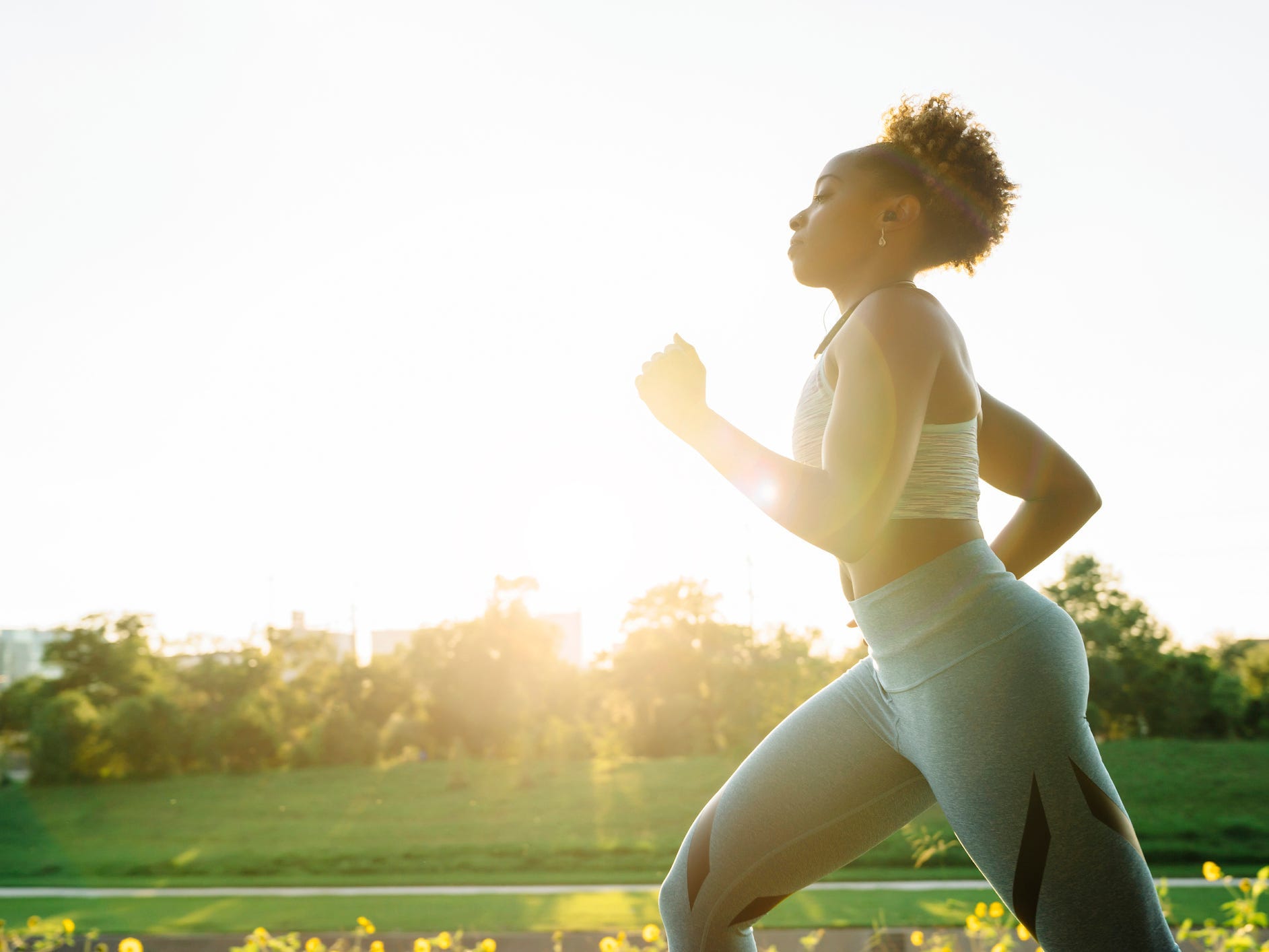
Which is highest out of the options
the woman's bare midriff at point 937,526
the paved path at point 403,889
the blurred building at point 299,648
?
the blurred building at point 299,648

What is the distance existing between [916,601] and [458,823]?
19941mm

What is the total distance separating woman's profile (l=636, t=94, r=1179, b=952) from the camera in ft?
3.37

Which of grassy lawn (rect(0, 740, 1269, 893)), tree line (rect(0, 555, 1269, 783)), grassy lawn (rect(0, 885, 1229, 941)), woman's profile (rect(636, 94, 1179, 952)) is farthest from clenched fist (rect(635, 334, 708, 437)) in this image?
tree line (rect(0, 555, 1269, 783))

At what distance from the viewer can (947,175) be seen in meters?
1.30

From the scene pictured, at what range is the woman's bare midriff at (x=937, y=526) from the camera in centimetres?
112

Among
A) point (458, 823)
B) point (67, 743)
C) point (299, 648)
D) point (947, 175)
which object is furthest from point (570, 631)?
point (947, 175)

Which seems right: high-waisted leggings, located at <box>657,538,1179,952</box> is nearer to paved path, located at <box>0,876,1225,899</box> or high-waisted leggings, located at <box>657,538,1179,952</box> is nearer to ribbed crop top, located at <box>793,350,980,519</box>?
ribbed crop top, located at <box>793,350,980,519</box>

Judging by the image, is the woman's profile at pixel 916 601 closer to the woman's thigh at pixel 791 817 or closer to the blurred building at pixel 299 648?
the woman's thigh at pixel 791 817

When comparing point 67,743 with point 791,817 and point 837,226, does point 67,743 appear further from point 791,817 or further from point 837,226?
point 837,226

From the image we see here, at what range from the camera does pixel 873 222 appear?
1254 mm

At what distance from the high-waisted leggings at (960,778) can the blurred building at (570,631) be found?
2238 centimetres

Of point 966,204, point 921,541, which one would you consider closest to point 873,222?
point 966,204

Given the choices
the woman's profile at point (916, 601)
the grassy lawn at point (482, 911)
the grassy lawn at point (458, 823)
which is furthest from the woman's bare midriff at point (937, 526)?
the grassy lawn at point (458, 823)

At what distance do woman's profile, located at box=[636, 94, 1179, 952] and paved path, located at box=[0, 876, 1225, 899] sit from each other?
11.6 metres
